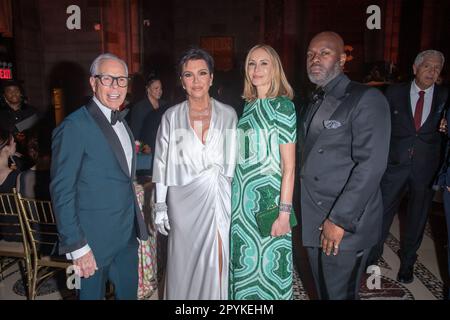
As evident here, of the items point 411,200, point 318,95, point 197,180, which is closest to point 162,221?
point 197,180

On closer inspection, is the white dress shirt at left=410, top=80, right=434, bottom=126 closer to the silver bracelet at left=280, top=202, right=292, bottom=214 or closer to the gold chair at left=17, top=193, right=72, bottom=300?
the silver bracelet at left=280, top=202, right=292, bottom=214

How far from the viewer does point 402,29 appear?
30.5ft

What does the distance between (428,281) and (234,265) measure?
217 cm

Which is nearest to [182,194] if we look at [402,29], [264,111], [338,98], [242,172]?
[242,172]

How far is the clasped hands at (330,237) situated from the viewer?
2.01 meters

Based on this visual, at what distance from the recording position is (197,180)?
2250 mm

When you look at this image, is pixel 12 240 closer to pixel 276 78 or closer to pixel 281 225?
pixel 281 225

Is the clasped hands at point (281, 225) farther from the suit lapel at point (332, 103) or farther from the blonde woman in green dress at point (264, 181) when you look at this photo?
the suit lapel at point (332, 103)

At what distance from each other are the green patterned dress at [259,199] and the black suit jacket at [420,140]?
1616 millimetres

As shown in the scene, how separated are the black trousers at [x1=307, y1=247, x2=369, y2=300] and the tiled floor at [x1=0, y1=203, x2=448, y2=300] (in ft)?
3.42

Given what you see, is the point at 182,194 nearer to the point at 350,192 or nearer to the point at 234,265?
the point at 234,265

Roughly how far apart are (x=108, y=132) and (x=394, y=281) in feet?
9.61

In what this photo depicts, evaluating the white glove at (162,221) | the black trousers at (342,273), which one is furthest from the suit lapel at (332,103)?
the white glove at (162,221)

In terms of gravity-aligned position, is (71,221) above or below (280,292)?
above
